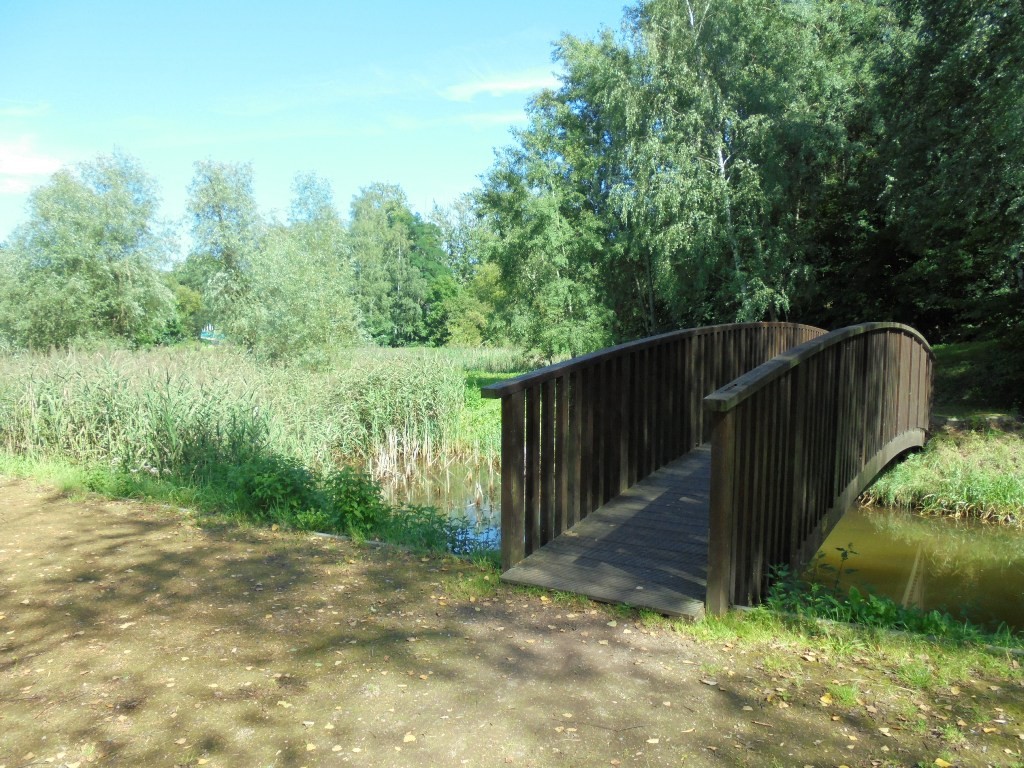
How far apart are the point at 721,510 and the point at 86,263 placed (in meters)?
24.0

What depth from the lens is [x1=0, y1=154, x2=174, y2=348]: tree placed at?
21.9 metres

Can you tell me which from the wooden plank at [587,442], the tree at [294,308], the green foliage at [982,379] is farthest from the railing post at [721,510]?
the tree at [294,308]

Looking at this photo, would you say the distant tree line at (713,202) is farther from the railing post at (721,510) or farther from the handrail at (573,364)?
the railing post at (721,510)

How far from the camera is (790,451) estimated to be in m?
4.61

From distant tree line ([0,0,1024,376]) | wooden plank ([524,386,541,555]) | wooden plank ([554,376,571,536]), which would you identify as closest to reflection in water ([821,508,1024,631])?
wooden plank ([554,376,571,536])

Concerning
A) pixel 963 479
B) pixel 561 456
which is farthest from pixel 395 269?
pixel 561 456

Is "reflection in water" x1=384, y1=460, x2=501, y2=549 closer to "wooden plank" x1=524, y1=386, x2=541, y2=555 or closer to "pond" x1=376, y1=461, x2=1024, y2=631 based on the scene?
"pond" x1=376, y1=461, x2=1024, y2=631

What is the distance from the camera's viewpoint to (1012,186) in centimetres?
1170

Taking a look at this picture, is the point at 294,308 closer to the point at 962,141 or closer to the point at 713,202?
the point at 713,202

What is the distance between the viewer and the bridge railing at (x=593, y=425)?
4.40 metres

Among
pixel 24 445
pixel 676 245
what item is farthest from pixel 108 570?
pixel 676 245

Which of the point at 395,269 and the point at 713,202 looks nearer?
the point at 713,202

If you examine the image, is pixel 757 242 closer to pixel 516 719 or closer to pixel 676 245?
pixel 676 245

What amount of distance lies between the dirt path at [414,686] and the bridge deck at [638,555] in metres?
0.15
